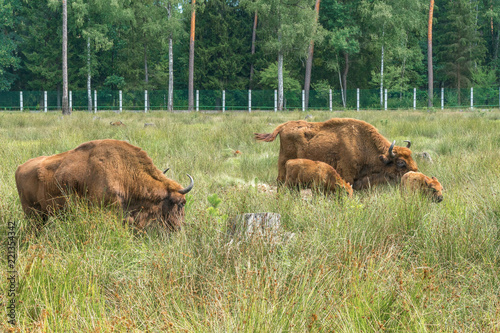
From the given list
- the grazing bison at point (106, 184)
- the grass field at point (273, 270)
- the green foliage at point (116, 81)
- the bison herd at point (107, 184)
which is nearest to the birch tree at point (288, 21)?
the green foliage at point (116, 81)

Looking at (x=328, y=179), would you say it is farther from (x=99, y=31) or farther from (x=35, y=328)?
(x=99, y=31)

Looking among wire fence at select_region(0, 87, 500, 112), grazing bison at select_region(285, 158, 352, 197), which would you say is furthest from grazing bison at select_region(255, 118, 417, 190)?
wire fence at select_region(0, 87, 500, 112)

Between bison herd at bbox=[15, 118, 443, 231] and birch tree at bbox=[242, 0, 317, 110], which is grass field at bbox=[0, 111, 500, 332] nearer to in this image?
bison herd at bbox=[15, 118, 443, 231]

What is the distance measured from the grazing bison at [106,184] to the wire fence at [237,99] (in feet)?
120

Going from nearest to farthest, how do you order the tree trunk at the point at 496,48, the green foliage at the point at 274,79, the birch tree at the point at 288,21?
the birch tree at the point at 288,21, the green foliage at the point at 274,79, the tree trunk at the point at 496,48

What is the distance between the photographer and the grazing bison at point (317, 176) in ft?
20.3

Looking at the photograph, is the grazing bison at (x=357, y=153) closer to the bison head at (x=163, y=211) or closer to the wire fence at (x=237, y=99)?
the bison head at (x=163, y=211)

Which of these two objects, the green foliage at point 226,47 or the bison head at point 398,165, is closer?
the bison head at point 398,165

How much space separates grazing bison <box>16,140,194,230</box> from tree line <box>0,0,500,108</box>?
33.4 meters

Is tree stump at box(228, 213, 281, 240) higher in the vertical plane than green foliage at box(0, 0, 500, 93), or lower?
lower

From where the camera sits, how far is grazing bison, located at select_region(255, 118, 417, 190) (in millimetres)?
6707

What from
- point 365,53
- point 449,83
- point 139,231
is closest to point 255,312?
point 139,231

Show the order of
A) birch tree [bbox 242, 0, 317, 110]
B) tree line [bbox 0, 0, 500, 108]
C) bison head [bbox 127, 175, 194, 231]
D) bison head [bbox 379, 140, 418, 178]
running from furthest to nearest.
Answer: tree line [bbox 0, 0, 500, 108] < birch tree [bbox 242, 0, 317, 110] < bison head [bbox 379, 140, 418, 178] < bison head [bbox 127, 175, 194, 231]

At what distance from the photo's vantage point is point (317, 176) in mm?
6223
